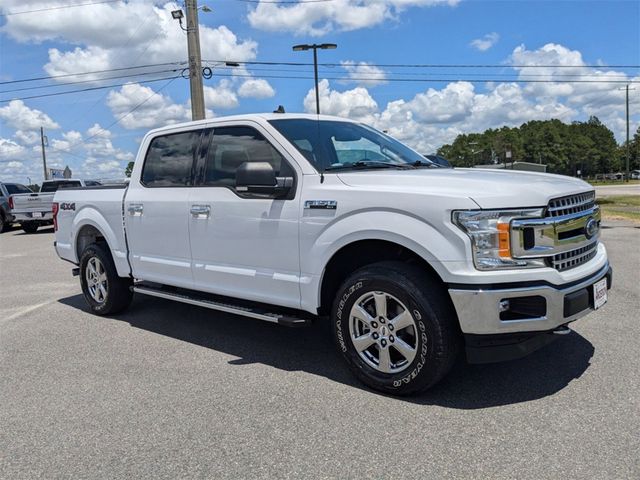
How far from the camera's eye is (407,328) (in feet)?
12.0

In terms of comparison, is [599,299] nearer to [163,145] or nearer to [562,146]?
[163,145]

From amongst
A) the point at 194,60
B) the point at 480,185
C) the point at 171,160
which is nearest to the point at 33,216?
the point at 194,60

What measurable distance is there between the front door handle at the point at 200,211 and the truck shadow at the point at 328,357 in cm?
122

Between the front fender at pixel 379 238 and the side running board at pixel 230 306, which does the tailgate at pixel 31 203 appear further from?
the front fender at pixel 379 238

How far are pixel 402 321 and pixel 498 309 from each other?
2.10 ft

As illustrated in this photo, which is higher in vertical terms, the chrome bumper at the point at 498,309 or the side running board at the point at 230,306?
the chrome bumper at the point at 498,309

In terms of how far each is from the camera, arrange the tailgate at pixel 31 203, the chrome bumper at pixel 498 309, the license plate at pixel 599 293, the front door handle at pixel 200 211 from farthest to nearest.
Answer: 1. the tailgate at pixel 31 203
2. the front door handle at pixel 200 211
3. the license plate at pixel 599 293
4. the chrome bumper at pixel 498 309

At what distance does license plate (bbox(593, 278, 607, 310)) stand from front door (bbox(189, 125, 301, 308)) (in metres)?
2.09

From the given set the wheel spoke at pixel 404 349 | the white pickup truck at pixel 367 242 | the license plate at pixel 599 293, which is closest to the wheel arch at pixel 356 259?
the white pickup truck at pixel 367 242

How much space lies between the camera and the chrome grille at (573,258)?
3.45 m

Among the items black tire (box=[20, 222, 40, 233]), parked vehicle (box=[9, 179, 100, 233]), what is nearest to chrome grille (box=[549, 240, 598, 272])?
parked vehicle (box=[9, 179, 100, 233])

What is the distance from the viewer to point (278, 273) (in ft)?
14.2

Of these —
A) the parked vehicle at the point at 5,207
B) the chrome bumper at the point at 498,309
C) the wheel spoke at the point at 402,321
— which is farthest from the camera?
the parked vehicle at the point at 5,207

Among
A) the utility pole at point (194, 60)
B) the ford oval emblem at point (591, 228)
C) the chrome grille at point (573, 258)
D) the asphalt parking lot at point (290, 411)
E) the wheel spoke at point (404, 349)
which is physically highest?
the utility pole at point (194, 60)
